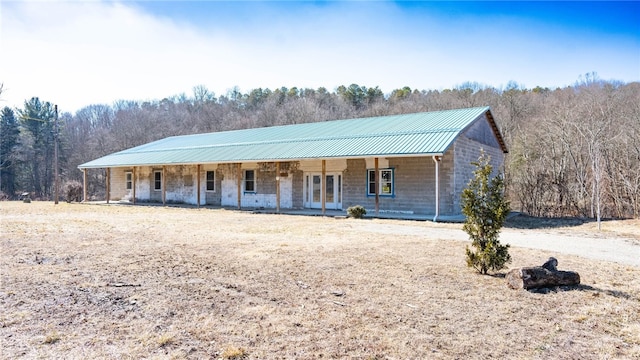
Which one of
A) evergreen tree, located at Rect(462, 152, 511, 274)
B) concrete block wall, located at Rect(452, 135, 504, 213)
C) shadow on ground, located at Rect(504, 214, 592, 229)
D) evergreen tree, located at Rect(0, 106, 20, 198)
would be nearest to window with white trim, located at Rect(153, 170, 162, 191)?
concrete block wall, located at Rect(452, 135, 504, 213)

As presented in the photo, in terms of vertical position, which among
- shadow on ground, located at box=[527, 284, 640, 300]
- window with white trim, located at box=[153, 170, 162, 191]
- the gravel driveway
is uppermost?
window with white trim, located at box=[153, 170, 162, 191]

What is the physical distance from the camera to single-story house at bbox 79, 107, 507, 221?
16625mm

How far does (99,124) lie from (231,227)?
52539mm

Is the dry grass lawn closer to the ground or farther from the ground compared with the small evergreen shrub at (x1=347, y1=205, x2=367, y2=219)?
closer to the ground

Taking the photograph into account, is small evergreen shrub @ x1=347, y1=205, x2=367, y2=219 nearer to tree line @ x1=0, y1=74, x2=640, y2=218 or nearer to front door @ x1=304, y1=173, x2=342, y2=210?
front door @ x1=304, y1=173, x2=342, y2=210

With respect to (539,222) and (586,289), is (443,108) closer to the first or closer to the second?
(539,222)

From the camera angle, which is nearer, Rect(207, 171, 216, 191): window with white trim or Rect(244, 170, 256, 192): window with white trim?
Rect(244, 170, 256, 192): window with white trim

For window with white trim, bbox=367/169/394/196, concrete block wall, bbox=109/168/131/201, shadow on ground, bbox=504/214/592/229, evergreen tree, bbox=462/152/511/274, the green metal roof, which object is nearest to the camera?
evergreen tree, bbox=462/152/511/274

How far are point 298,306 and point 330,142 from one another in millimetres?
14834

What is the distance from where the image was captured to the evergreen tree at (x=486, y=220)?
21.2ft

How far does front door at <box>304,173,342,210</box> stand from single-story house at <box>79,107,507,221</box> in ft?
0.15

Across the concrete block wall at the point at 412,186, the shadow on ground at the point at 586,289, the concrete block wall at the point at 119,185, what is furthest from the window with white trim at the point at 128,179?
the shadow on ground at the point at 586,289

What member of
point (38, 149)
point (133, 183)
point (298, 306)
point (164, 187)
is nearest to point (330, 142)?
point (164, 187)

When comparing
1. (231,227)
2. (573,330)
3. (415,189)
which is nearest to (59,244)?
(231,227)
